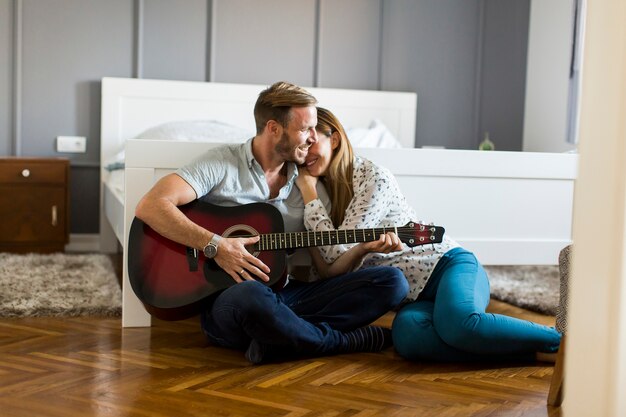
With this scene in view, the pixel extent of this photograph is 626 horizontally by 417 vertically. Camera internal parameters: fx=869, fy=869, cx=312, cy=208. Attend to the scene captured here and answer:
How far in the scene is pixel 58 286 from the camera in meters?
3.50

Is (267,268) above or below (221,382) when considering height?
above

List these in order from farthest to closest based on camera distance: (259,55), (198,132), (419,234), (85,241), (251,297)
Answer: (259,55) → (85,241) → (198,132) → (419,234) → (251,297)

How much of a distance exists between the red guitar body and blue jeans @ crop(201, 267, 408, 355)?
0.08m

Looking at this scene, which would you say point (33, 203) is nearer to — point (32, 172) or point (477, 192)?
point (32, 172)

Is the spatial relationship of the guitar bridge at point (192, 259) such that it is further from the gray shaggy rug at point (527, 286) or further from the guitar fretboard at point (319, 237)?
the gray shaggy rug at point (527, 286)

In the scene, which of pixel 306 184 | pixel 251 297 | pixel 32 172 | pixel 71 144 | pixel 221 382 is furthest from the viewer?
pixel 71 144

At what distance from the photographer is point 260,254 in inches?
100

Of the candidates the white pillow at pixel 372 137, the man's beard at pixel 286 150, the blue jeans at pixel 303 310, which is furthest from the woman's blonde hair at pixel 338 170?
the white pillow at pixel 372 137

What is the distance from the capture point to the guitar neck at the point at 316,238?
2.43m

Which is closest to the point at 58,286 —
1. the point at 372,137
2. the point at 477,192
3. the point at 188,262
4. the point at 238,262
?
the point at 188,262

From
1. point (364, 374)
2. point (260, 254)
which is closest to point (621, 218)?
point (364, 374)

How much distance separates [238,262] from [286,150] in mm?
389

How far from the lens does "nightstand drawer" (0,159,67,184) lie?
455 centimetres

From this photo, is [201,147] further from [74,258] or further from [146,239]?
[74,258]
